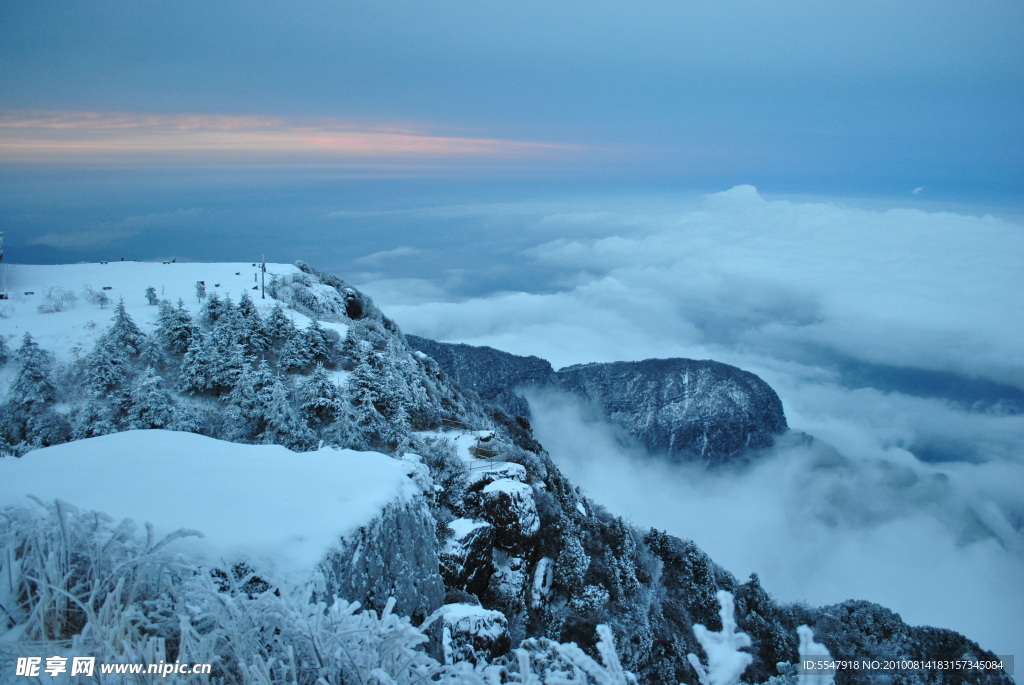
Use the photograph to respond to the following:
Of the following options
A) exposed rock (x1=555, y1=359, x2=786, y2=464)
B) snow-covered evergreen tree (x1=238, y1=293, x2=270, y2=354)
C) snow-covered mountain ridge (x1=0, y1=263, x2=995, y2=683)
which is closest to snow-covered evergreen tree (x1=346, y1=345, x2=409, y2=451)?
snow-covered mountain ridge (x1=0, y1=263, x2=995, y2=683)

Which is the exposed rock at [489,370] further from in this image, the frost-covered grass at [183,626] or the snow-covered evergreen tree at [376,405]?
the frost-covered grass at [183,626]

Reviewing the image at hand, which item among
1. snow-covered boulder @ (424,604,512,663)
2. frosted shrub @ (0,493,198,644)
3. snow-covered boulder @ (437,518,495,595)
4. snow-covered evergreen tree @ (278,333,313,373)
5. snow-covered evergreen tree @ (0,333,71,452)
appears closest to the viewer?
frosted shrub @ (0,493,198,644)

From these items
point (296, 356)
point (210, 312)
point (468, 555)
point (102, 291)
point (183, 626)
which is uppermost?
point (102, 291)

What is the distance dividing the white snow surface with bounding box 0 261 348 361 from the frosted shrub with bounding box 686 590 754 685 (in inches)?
747

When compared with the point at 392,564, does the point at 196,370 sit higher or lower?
higher

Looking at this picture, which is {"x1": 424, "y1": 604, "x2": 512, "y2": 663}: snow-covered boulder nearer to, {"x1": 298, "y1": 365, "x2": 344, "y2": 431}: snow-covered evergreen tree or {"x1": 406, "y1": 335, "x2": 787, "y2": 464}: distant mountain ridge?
{"x1": 298, "y1": 365, "x2": 344, "y2": 431}: snow-covered evergreen tree

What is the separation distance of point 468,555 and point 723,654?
860 cm

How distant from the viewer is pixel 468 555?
10.5m

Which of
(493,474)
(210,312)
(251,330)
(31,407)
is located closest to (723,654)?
(493,474)

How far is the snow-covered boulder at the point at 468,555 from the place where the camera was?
10.0 m

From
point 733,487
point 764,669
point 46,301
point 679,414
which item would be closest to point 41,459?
point 764,669

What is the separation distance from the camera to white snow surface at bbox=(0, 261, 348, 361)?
653 inches

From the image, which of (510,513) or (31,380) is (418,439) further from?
(31,380)

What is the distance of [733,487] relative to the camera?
76.8 meters
